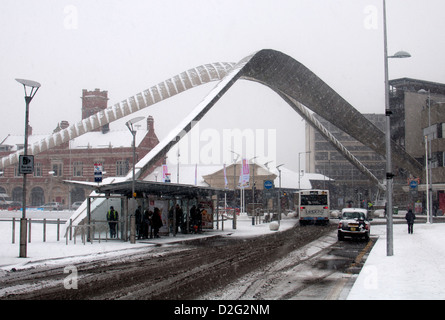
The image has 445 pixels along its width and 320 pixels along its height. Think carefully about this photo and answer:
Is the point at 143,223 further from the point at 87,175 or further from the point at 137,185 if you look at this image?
the point at 87,175

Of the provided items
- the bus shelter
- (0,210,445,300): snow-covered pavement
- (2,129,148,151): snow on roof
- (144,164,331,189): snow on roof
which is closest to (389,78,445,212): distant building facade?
(144,164,331,189): snow on roof

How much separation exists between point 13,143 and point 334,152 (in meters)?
73.3

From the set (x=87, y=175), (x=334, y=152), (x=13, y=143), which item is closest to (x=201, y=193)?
(x=87, y=175)

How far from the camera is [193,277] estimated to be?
13.1 metres

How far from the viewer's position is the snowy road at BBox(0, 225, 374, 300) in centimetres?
1065

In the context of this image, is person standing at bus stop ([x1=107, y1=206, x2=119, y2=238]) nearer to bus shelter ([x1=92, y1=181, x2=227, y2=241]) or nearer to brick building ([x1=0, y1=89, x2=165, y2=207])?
bus shelter ([x1=92, y1=181, x2=227, y2=241])

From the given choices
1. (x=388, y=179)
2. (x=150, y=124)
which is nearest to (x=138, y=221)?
(x=388, y=179)

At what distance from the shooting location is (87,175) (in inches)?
3558

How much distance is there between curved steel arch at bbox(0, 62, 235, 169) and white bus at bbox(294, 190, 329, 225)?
16.9 m

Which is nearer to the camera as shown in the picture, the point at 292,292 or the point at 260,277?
the point at 292,292

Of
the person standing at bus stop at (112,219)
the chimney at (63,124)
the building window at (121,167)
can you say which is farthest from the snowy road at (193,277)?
the chimney at (63,124)

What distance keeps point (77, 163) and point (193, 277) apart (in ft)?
271

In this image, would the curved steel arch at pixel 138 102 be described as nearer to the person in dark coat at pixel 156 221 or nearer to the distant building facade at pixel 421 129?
the distant building facade at pixel 421 129

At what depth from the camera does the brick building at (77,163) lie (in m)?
88.5
